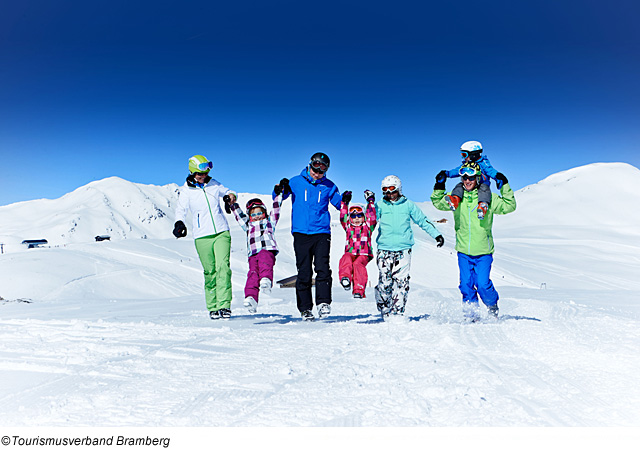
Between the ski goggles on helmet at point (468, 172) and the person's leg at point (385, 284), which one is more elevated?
the ski goggles on helmet at point (468, 172)

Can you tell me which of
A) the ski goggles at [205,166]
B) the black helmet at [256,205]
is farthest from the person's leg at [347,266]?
the ski goggles at [205,166]

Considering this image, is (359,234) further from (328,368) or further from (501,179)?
(328,368)

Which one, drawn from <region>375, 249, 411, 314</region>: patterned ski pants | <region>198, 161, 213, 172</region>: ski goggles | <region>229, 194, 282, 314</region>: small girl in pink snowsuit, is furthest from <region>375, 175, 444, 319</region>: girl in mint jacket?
<region>198, 161, 213, 172</region>: ski goggles

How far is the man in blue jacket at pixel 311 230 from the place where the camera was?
652 cm

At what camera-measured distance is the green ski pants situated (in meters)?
6.80

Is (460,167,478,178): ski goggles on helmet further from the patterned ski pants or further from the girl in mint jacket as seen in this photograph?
the patterned ski pants

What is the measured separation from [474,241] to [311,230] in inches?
86.9

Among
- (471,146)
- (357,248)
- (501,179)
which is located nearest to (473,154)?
(471,146)

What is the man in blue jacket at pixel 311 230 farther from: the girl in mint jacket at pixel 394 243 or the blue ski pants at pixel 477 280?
the blue ski pants at pixel 477 280

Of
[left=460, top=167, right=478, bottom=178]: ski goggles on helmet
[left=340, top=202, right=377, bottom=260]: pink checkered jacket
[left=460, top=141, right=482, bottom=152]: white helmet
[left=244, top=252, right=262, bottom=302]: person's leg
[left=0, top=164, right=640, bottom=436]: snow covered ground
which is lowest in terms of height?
[left=0, top=164, right=640, bottom=436]: snow covered ground

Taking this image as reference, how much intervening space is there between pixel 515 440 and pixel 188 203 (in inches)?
220

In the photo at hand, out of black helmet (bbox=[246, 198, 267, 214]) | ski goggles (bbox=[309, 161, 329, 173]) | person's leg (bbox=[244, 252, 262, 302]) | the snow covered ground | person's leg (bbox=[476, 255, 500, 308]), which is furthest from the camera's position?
black helmet (bbox=[246, 198, 267, 214])

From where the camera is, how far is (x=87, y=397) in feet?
9.65

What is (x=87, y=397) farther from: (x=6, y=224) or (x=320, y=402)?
(x=6, y=224)
